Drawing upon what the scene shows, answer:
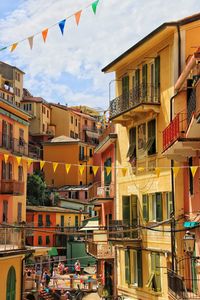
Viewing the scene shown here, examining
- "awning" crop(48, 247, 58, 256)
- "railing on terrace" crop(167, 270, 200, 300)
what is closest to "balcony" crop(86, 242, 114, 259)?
"railing on terrace" crop(167, 270, 200, 300)

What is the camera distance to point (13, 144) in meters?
38.5

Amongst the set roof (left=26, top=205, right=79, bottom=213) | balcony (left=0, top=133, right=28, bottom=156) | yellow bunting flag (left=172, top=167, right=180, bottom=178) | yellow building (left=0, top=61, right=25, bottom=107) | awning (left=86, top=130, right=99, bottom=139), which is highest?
yellow building (left=0, top=61, right=25, bottom=107)

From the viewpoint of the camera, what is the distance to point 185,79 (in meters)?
21.1

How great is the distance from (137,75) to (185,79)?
20.9ft

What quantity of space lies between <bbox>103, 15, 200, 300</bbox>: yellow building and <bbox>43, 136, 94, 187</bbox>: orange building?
47477 mm

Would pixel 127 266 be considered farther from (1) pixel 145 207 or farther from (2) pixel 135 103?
(2) pixel 135 103

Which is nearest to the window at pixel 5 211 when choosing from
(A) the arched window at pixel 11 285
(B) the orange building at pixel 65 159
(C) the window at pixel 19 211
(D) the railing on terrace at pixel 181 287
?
(C) the window at pixel 19 211

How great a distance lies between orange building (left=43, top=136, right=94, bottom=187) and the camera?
254 feet

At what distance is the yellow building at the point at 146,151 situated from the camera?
23.8 metres

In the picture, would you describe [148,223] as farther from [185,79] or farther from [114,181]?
[185,79]

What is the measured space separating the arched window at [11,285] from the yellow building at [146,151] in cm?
563

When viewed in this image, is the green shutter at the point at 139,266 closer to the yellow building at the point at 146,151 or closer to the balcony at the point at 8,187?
the yellow building at the point at 146,151

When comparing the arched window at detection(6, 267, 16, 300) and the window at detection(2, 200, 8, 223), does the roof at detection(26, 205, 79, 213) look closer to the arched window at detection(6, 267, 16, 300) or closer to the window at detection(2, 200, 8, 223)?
the window at detection(2, 200, 8, 223)

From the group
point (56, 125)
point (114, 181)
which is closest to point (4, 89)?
point (56, 125)
